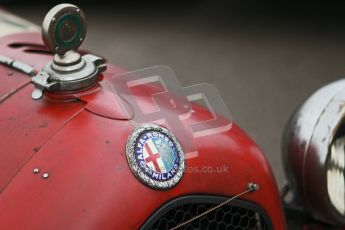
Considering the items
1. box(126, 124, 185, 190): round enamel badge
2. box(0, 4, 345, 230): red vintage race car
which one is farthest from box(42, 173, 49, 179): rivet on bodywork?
box(126, 124, 185, 190): round enamel badge

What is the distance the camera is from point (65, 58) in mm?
1269

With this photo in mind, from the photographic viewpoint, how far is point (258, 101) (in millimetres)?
3480

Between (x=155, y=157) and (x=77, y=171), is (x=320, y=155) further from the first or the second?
(x=77, y=171)

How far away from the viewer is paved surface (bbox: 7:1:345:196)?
138 inches

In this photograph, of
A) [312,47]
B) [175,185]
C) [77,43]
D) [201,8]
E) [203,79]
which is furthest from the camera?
[201,8]

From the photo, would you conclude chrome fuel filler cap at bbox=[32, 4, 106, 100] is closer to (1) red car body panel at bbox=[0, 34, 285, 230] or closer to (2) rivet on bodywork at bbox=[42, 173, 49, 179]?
(1) red car body panel at bbox=[0, 34, 285, 230]

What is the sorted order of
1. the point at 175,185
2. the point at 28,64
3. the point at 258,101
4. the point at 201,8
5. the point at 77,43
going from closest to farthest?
the point at 175,185
the point at 77,43
the point at 28,64
the point at 258,101
the point at 201,8

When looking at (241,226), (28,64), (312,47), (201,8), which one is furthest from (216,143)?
(201,8)

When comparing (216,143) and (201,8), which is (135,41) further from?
(216,143)

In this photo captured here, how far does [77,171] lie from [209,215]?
32 cm

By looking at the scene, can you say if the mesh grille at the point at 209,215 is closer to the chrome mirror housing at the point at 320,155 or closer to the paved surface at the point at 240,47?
the chrome mirror housing at the point at 320,155

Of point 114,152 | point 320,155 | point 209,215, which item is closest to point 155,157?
point 114,152

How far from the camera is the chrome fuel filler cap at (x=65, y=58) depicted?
1225 mm

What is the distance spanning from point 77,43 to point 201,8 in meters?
3.53
